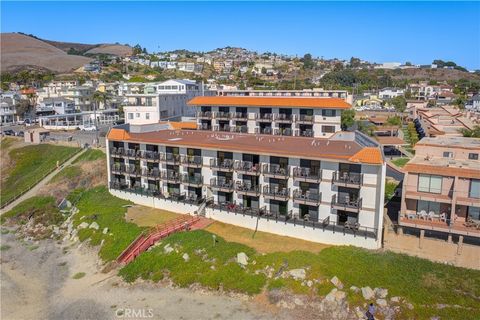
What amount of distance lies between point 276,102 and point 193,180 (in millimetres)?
24744

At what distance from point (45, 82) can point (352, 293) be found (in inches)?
6708

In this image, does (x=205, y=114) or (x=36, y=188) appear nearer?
(x=36, y=188)

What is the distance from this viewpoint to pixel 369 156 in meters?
34.1

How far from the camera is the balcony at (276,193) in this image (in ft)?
125

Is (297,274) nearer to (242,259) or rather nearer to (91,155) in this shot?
(242,259)

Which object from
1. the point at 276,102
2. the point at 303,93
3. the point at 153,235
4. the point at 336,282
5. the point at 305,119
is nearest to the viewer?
the point at 336,282

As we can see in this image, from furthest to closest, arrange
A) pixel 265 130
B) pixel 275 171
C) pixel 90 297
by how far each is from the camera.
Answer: pixel 265 130 → pixel 275 171 → pixel 90 297

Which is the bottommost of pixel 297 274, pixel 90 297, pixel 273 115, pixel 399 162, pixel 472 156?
pixel 90 297

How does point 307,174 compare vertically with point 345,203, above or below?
above

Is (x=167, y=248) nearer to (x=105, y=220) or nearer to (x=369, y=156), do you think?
(x=105, y=220)

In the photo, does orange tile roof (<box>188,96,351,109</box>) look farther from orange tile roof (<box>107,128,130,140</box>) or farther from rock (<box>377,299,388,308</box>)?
rock (<box>377,299,388,308</box>)

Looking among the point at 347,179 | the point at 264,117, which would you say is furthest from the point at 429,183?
the point at 264,117

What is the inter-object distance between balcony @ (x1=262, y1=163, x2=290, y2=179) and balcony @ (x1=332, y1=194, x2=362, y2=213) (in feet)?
17.5

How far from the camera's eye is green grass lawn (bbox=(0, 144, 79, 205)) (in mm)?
59625
